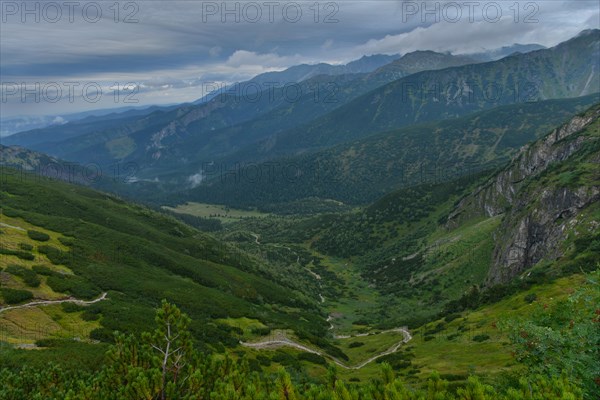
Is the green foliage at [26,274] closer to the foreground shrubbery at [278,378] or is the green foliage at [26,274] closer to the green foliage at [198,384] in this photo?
the green foliage at [198,384]

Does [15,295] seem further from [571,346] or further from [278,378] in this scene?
[571,346]

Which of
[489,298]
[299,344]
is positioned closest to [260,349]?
[299,344]

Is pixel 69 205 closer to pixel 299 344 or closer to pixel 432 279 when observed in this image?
pixel 299 344

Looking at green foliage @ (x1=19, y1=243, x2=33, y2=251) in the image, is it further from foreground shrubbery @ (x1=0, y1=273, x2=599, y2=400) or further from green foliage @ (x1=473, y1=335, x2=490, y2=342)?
green foliage @ (x1=473, y1=335, x2=490, y2=342)

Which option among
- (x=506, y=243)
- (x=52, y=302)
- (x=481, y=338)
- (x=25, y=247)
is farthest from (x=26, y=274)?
(x=506, y=243)

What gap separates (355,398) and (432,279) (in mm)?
140058

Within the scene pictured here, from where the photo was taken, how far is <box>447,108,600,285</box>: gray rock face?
91750mm

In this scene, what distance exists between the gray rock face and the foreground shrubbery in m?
75.0

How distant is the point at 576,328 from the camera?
51.3 feet

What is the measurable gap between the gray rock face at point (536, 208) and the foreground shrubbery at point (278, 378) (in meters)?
75.0

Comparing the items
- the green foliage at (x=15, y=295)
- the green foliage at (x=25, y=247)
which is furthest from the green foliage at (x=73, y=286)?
the green foliage at (x=25, y=247)

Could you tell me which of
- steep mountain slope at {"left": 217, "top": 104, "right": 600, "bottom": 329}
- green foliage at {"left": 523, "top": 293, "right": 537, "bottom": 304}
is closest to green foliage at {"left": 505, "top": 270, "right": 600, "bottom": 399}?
green foliage at {"left": 523, "top": 293, "right": 537, "bottom": 304}

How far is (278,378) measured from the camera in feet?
43.1

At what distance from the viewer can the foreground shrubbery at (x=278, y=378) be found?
1202 centimetres
